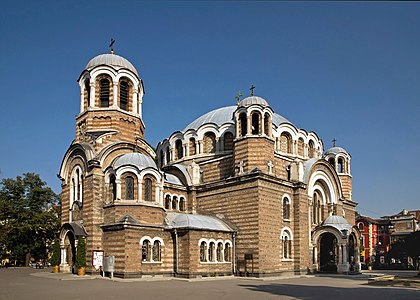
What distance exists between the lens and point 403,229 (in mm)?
66500

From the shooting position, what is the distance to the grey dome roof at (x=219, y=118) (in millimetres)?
34719

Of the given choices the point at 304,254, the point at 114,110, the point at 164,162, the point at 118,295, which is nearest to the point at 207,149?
the point at 164,162

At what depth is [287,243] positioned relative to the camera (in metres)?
29.7

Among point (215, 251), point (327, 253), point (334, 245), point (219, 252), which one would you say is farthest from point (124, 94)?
point (327, 253)

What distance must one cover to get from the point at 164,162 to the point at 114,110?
848 cm

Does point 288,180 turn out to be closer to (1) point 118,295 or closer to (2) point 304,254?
(2) point 304,254

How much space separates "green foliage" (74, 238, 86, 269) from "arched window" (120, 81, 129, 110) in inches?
380

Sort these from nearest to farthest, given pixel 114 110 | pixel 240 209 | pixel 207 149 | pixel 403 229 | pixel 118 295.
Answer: pixel 118 295 → pixel 240 209 → pixel 114 110 → pixel 207 149 → pixel 403 229

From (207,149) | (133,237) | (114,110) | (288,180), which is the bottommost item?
(133,237)

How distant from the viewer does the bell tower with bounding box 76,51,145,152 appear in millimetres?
30281

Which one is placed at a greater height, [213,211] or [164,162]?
[164,162]

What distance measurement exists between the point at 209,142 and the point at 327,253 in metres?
12.1

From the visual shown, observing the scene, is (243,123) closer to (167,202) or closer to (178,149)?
(167,202)

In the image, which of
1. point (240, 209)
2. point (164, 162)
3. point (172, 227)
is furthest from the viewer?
point (164, 162)
